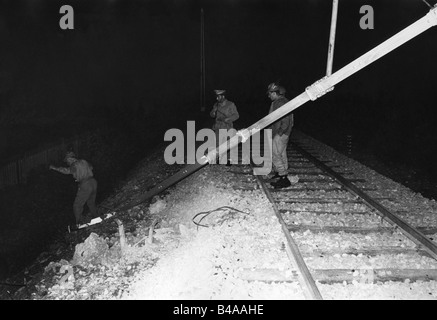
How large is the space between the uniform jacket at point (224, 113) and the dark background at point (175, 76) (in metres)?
4.63

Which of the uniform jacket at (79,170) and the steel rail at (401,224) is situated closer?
the steel rail at (401,224)

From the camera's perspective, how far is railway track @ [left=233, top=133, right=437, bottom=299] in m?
4.30

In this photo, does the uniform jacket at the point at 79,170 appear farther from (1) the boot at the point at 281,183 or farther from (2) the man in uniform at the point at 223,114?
(1) the boot at the point at 281,183

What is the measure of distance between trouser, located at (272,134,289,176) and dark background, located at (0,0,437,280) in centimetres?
550

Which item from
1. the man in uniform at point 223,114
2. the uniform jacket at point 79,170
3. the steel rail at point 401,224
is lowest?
the steel rail at point 401,224

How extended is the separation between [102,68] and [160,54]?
1152 cm

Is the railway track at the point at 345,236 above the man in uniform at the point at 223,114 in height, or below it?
below

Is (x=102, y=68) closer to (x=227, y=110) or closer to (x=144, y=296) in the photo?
(x=227, y=110)

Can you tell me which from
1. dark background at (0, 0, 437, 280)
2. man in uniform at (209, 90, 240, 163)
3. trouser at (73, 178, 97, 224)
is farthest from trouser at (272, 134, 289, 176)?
dark background at (0, 0, 437, 280)

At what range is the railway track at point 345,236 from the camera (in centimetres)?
430

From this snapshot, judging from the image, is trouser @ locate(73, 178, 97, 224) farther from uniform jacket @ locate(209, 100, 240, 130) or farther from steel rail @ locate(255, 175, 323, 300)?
steel rail @ locate(255, 175, 323, 300)

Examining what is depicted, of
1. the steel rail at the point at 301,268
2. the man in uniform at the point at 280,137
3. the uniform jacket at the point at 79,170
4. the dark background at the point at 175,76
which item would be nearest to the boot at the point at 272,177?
the man in uniform at the point at 280,137

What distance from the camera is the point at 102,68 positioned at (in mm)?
29625
